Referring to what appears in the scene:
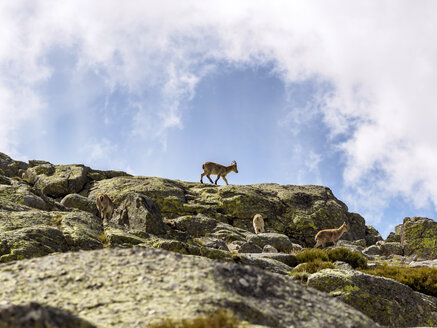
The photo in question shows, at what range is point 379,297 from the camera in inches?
548

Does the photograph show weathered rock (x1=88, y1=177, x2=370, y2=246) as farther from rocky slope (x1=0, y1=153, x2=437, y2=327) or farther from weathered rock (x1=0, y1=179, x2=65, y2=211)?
weathered rock (x1=0, y1=179, x2=65, y2=211)

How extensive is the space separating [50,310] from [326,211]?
120 feet

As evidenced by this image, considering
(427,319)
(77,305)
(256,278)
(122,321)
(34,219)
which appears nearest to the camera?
(122,321)

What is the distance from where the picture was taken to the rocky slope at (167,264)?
7285 mm

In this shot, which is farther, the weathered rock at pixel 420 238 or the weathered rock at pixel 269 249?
the weathered rock at pixel 420 238

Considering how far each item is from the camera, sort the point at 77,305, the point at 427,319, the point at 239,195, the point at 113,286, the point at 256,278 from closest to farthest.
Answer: the point at 77,305, the point at 113,286, the point at 256,278, the point at 427,319, the point at 239,195

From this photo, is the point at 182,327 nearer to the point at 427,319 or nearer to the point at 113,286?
the point at 113,286

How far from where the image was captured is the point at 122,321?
6.62m

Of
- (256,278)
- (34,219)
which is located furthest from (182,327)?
(34,219)

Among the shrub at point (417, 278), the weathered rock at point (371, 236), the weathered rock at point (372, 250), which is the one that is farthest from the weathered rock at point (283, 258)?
the weathered rock at point (371, 236)

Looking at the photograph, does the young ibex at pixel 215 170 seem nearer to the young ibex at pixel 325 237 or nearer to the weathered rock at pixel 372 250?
the young ibex at pixel 325 237

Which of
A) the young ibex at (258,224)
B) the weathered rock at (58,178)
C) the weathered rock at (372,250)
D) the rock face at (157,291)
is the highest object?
the weathered rock at (58,178)

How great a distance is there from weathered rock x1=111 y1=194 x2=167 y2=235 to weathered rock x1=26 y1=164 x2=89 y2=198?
598 inches

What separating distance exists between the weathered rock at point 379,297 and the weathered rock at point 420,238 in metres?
19.7
